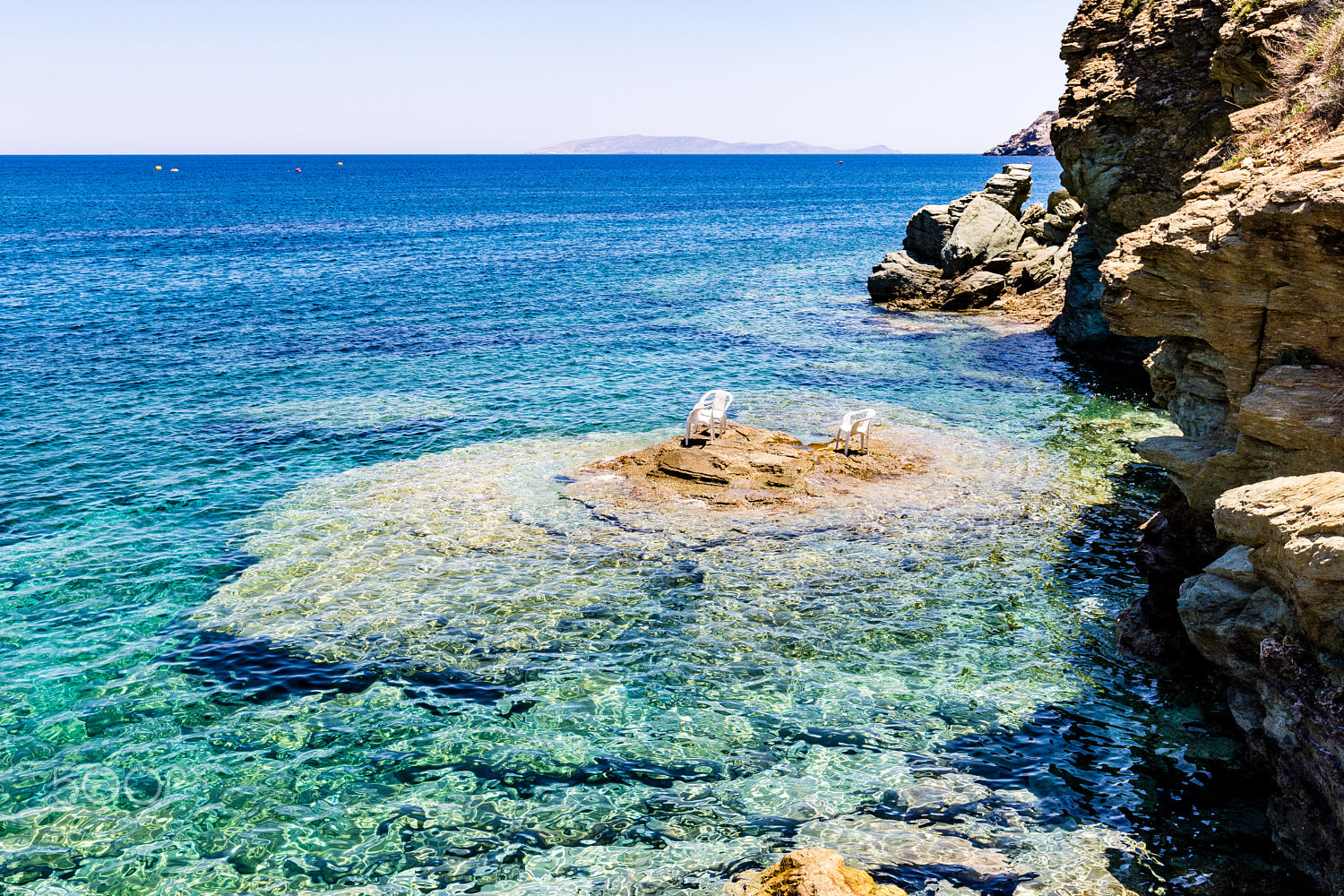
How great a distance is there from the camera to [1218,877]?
1024 centimetres

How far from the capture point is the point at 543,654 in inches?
605

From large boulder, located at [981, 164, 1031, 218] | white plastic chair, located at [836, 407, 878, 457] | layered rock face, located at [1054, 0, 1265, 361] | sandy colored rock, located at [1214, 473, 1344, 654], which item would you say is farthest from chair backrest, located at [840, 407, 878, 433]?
large boulder, located at [981, 164, 1031, 218]

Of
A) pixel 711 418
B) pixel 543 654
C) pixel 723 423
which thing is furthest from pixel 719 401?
pixel 543 654

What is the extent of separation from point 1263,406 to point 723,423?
45.2 ft

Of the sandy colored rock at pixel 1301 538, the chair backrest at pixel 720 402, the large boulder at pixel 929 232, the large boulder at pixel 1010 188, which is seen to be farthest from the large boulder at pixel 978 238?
the sandy colored rock at pixel 1301 538

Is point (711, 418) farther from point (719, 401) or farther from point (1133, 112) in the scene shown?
point (1133, 112)

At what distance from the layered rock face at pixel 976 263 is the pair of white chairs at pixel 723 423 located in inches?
1050

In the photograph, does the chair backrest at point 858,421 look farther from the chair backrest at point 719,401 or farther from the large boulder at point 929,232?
the large boulder at point 929,232

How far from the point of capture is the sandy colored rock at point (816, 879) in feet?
26.6

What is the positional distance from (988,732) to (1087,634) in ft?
13.7

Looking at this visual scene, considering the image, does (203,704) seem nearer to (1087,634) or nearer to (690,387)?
(1087,634)

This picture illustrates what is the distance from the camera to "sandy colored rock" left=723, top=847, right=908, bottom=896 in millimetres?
8102

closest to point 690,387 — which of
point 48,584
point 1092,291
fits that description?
point 1092,291

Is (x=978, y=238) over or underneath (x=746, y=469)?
over
